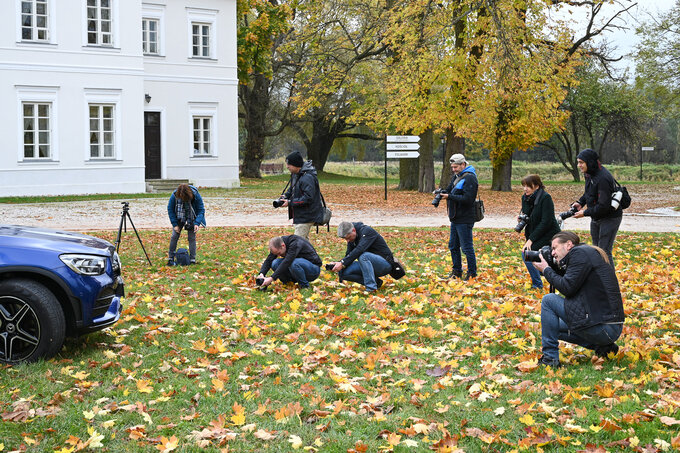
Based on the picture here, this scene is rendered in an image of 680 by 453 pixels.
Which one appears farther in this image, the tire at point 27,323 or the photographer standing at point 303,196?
the photographer standing at point 303,196

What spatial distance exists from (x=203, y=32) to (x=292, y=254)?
94.1ft

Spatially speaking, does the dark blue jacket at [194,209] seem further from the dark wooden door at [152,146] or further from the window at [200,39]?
the window at [200,39]

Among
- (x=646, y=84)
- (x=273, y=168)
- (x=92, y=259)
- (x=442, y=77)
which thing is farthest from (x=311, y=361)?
(x=273, y=168)

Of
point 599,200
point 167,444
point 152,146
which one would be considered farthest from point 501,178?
point 167,444

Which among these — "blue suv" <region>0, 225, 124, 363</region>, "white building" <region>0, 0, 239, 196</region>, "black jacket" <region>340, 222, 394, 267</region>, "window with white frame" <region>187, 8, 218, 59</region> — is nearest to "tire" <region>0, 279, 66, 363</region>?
→ "blue suv" <region>0, 225, 124, 363</region>

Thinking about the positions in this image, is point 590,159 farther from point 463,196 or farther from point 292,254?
point 292,254

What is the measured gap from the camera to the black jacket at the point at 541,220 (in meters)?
9.80

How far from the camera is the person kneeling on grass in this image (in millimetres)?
9883

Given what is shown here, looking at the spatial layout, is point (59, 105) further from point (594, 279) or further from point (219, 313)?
point (594, 279)

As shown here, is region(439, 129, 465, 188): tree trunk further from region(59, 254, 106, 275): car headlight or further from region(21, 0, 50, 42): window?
region(59, 254, 106, 275): car headlight

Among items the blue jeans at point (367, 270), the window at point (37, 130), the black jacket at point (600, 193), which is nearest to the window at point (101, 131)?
the window at point (37, 130)

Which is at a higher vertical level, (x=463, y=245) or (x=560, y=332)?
(x=463, y=245)

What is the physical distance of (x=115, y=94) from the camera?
31.3m

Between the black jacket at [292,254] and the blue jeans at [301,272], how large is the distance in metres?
0.07
